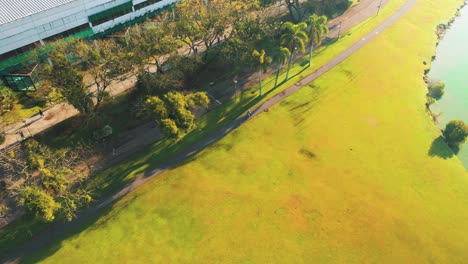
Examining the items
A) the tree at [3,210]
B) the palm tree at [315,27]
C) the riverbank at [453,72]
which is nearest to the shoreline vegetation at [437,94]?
the riverbank at [453,72]

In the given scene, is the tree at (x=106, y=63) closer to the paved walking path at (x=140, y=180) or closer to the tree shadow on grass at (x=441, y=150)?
the paved walking path at (x=140, y=180)

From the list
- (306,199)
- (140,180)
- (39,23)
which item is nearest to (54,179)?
(140,180)

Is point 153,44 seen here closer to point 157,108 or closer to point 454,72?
point 157,108

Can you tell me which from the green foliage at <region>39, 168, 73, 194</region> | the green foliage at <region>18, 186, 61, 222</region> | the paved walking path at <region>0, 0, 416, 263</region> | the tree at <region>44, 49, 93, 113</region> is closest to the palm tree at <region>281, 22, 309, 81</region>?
the paved walking path at <region>0, 0, 416, 263</region>

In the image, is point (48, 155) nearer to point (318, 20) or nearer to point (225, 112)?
point (225, 112)

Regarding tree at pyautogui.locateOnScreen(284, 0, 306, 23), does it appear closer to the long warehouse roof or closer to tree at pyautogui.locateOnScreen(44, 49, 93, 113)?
the long warehouse roof

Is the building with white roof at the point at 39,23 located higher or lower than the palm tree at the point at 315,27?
higher
